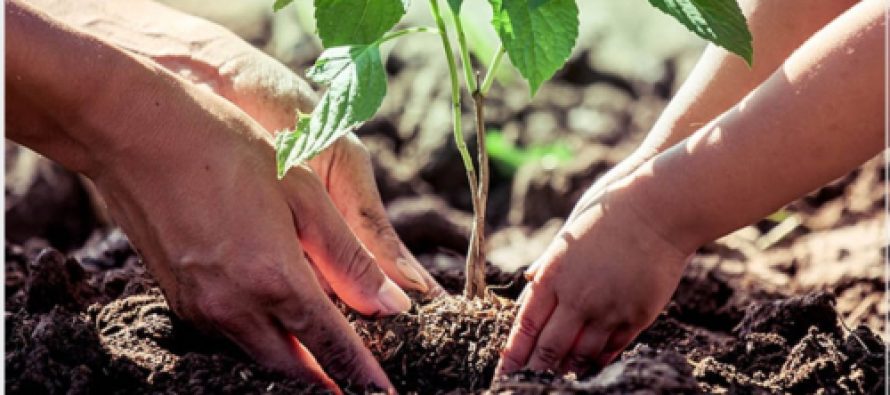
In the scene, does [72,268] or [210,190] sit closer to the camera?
[210,190]

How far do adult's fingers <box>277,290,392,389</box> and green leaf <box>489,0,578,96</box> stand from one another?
545 mm

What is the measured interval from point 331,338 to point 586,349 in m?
0.41

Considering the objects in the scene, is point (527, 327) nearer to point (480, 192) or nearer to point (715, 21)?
point (480, 192)

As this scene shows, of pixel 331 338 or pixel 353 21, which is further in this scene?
pixel 331 338

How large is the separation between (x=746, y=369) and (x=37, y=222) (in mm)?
2195

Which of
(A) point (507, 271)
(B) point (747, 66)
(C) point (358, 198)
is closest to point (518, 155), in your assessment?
(A) point (507, 271)

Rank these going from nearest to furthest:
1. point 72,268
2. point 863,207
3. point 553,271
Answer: point 553,271 < point 72,268 < point 863,207

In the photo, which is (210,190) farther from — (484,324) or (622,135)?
(622,135)

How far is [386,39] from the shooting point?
1.85 m

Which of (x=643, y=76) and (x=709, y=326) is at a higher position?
(x=643, y=76)

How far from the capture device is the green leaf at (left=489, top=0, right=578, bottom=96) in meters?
1.64

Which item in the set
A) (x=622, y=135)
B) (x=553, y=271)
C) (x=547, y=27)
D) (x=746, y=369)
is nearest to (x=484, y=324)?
(x=553, y=271)

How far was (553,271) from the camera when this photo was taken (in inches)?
72.0

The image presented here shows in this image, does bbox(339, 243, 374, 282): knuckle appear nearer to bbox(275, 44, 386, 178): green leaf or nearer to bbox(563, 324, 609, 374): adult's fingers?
bbox(275, 44, 386, 178): green leaf
